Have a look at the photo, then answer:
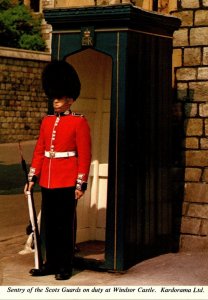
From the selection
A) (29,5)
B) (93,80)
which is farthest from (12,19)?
(93,80)

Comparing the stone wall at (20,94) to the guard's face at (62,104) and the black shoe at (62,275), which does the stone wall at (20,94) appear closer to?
the guard's face at (62,104)

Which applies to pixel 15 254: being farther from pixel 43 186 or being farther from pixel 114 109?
pixel 114 109

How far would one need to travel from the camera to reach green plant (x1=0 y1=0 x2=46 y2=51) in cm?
3225

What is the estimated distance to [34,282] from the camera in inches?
198

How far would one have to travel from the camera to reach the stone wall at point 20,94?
24.9 metres

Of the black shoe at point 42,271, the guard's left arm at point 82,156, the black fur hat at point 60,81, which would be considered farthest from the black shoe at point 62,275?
the black fur hat at point 60,81

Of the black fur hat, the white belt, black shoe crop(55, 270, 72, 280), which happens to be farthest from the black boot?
the black fur hat

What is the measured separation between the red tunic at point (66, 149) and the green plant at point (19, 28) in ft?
89.4

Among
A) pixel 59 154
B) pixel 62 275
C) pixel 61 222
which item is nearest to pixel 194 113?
pixel 59 154

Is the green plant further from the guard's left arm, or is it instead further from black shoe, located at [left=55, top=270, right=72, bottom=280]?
black shoe, located at [left=55, top=270, right=72, bottom=280]

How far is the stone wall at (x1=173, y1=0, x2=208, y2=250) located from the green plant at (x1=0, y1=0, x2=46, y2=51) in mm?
26262

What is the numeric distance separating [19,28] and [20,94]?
981 centimetres

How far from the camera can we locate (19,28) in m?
34.3

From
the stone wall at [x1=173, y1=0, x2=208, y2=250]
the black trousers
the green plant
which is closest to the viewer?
the black trousers
